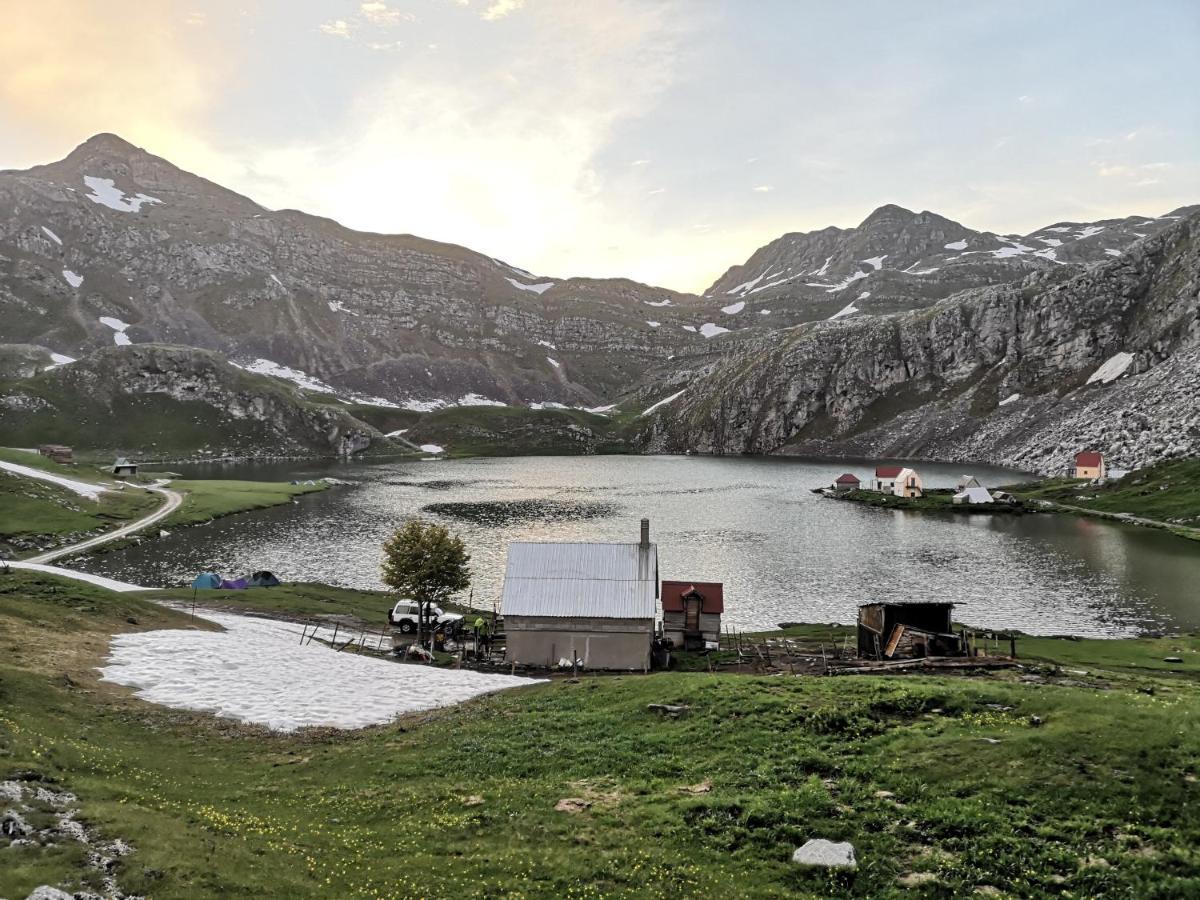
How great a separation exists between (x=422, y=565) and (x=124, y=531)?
58281 millimetres

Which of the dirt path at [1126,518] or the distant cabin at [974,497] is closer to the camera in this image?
the dirt path at [1126,518]

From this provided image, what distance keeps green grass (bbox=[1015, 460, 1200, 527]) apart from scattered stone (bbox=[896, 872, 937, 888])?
113 m

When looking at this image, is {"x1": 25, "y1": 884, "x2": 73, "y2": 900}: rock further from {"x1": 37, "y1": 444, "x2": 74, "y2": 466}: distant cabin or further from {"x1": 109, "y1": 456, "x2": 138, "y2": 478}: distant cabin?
{"x1": 109, "y1": 456, "x2": 138, "y2": 478}: distant cabin

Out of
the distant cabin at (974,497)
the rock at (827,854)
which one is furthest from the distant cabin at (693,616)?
the distant cabin at (974,497)

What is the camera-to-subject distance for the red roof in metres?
46.9

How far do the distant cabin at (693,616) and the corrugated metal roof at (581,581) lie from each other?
4044 millimetres

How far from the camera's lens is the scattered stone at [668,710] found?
2562 cm

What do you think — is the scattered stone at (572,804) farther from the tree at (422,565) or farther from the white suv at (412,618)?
the white suv at (412,618)

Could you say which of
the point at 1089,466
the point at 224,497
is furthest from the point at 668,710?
the point at 1089,466

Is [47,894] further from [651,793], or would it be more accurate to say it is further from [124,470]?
[124,470]

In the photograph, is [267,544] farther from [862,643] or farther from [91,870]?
[91,870]

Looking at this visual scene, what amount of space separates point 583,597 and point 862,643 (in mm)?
18684

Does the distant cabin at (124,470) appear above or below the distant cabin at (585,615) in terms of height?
above

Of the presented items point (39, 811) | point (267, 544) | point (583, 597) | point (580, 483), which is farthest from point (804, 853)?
point (580, 483)
